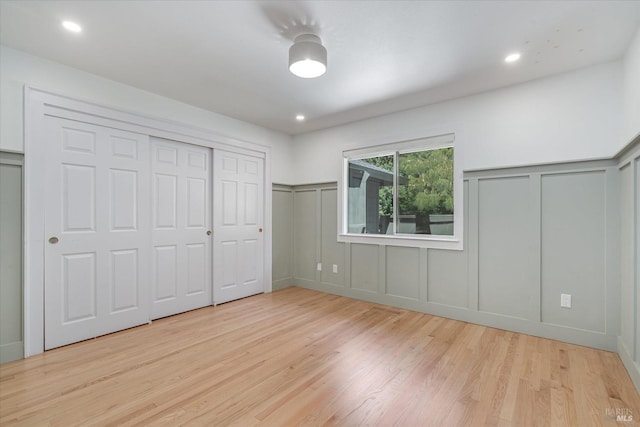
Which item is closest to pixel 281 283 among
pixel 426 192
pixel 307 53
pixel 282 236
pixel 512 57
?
pixel 282 236

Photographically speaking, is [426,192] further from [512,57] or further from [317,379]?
[317,379]

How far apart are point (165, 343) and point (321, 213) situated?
2.75 m

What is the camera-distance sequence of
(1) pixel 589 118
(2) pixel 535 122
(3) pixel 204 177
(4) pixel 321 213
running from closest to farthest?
1. (1) pixel 589 118
2. (2) pixel 535 122
3. (3) pixel 204 177
4. (4) pixel 321 213

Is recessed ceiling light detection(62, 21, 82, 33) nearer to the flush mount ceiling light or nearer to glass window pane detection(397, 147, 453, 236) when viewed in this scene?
the flush mount ceiling light

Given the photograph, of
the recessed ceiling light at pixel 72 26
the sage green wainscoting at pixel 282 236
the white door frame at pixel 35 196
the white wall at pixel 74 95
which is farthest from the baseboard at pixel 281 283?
the recessed ceiling light at pixel 72 26

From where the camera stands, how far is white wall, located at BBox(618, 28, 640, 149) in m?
2.13

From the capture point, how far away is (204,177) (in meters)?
3.89

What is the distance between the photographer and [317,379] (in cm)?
217

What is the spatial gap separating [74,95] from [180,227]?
167 cm

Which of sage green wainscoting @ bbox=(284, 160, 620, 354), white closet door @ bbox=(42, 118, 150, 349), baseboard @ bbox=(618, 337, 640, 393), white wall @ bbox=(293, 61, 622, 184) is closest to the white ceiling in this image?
white wall @ bbox=(293, 61, 622, 184)

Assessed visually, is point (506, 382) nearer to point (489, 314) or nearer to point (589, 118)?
point (489, 314)

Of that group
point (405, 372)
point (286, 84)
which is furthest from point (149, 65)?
point (405, 372)

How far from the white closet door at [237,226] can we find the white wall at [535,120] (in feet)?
6.98

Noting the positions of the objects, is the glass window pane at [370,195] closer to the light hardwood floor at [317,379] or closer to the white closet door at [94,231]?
the light hardwood floor at [317,379]
